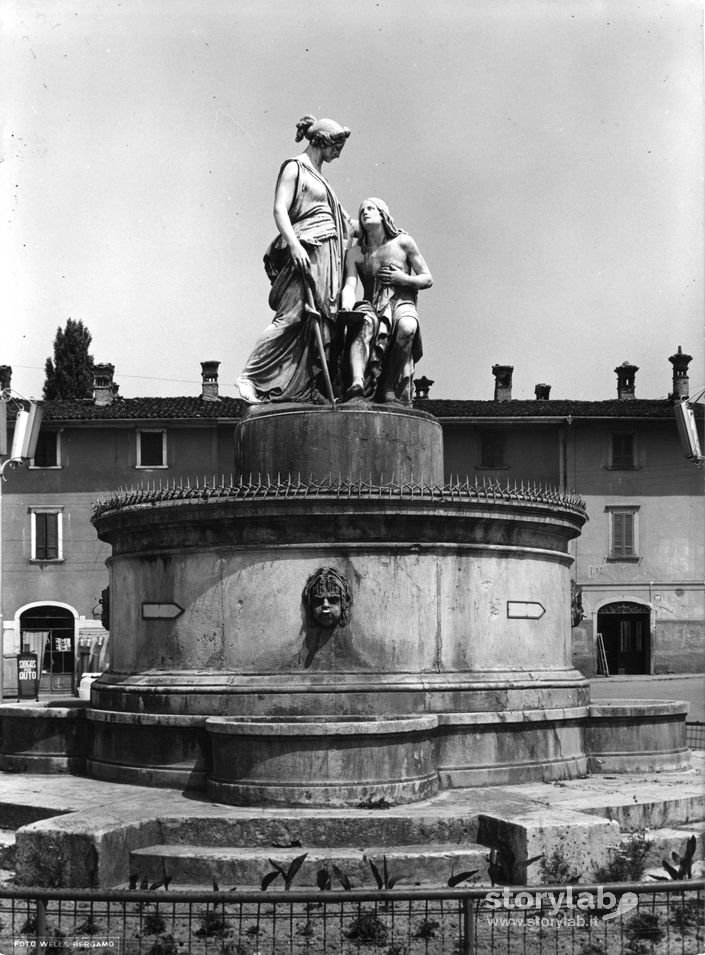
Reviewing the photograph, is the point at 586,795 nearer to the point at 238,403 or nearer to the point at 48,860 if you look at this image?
the point at 48,860

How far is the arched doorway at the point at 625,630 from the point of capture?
4378 cm

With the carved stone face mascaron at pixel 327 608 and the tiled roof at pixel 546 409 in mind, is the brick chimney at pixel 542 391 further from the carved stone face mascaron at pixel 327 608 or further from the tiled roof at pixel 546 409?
the carved stone face mascaron at pixel 327 608

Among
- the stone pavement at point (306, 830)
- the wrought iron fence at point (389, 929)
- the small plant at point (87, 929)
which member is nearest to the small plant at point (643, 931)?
the wrought iron fence at point (389, 929)

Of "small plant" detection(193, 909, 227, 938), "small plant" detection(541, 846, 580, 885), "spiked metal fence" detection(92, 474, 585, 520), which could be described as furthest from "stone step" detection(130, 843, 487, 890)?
"spiked metal fence" detection(92, 474, 585, 520)

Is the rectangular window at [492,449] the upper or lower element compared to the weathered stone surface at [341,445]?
upper

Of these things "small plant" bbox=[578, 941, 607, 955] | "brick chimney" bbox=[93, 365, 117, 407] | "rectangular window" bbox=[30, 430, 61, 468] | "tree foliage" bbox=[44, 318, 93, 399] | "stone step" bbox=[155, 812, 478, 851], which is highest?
"tree foliage" bbox=[44, 318, 93, 399]

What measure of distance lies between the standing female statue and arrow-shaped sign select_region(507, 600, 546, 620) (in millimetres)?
3402

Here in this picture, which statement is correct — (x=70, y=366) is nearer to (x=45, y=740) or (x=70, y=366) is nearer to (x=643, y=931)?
(x=45, y=740)

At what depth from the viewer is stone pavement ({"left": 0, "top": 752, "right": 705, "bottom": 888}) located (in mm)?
8906

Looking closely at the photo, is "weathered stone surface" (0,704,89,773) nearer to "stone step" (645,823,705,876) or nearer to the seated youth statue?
the seated youth statue

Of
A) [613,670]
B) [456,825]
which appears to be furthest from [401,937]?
[613,670]

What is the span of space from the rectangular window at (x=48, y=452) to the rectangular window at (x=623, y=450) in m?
20.4

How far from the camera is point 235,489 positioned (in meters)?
11.9

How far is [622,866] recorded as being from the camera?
29.1 ft
